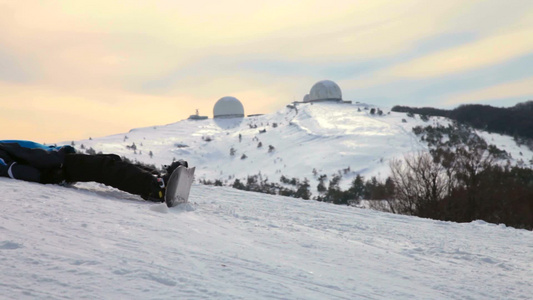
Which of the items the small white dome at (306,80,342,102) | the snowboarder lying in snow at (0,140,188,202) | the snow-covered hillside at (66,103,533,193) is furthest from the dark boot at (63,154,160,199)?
the small white dome at (306,80,342,102)

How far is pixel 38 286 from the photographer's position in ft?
9.09

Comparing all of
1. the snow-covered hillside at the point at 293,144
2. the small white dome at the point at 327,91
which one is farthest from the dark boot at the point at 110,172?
the small white dome at the point at 327,91

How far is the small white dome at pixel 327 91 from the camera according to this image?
63.7 m

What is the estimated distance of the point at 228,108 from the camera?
62.1 meters

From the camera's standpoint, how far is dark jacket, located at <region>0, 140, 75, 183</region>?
6230 mm

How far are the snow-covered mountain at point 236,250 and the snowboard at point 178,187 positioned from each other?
0.50 ft

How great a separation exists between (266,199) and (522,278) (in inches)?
181

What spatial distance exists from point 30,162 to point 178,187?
184 centimetres

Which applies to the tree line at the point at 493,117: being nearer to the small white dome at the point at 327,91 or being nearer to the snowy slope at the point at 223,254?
the small white dome at the point at 327,91

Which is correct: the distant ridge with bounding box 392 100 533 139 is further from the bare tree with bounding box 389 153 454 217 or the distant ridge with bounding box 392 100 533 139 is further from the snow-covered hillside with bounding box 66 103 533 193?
the bare tree with bounding box 389 153 454 217

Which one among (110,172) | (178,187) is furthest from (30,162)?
(178,187)

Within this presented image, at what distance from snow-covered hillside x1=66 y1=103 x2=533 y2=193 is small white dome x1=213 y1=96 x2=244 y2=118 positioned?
191 inches

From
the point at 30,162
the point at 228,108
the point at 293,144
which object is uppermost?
the point at 228,108

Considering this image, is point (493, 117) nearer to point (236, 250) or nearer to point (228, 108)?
point (228, 108)
